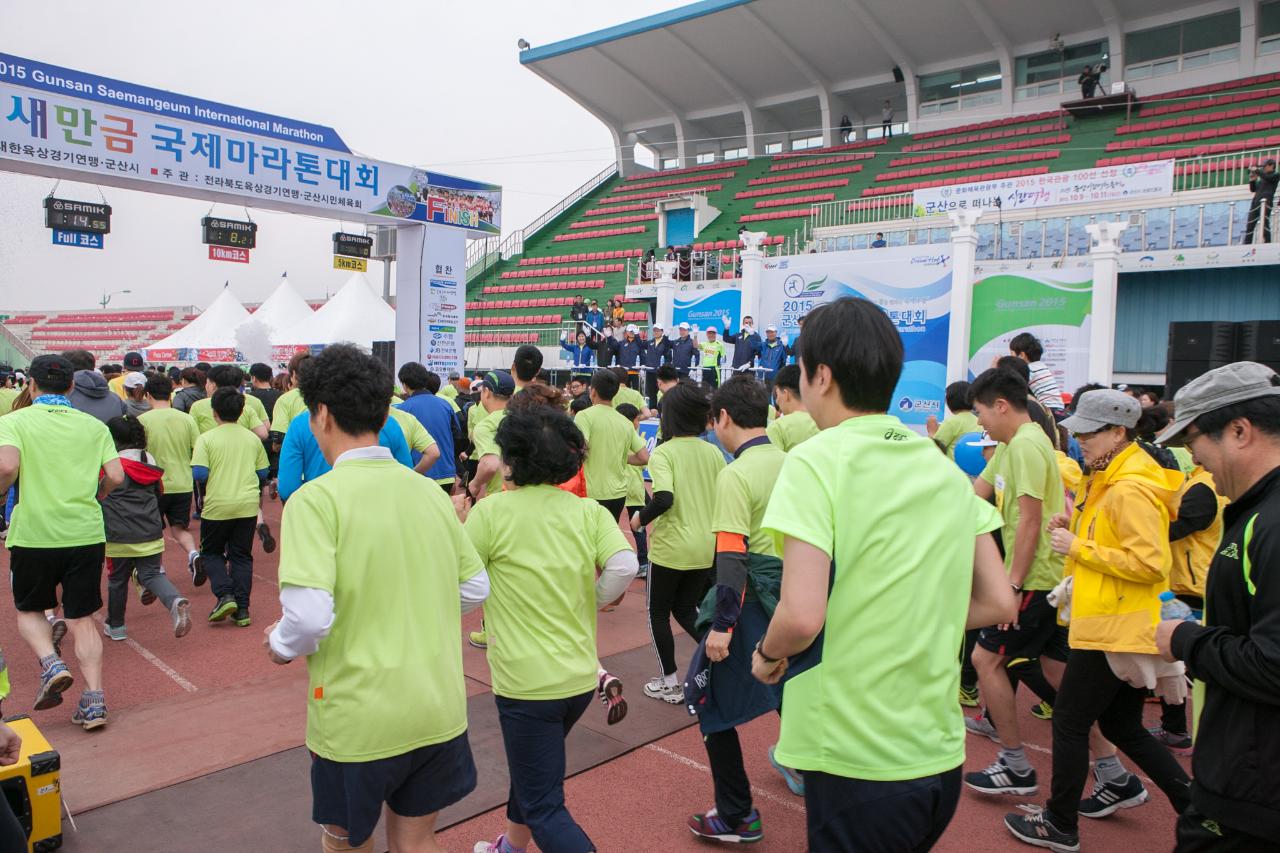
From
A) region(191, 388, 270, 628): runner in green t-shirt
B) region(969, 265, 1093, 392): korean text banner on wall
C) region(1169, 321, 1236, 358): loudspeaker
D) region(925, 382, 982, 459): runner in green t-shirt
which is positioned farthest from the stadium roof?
region(191, 388, 270, 628): runner in green t-shirt

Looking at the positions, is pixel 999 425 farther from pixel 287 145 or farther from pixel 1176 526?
pixel 287 145

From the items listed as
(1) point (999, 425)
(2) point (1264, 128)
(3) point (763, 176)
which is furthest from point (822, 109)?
(1) point (999, 425)

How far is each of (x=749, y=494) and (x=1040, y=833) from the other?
175 centimetres

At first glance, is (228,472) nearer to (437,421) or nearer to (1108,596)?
(437,421)

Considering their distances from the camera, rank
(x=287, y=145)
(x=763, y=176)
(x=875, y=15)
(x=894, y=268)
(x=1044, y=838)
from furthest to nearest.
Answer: (x=763, y=176)
(x=875, y=15)
(x=894, y=268)
(x=287, y=145)
(x=1044, y=838)

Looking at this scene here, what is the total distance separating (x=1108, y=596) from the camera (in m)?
2.90

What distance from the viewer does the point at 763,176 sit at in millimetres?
29922

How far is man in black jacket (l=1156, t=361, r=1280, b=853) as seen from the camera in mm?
1728

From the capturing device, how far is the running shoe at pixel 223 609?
5.78 m

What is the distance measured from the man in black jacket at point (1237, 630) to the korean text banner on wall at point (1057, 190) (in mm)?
15529

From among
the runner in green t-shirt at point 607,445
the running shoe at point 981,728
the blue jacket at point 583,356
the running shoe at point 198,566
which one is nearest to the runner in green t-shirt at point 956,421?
the running shoe at point 981,728

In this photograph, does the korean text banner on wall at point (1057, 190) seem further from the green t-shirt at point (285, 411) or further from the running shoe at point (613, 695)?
the running shoe at point (613, 695)

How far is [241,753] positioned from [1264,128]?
24.2m

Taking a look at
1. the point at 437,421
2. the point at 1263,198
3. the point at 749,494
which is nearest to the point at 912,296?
the point at 1263,198
